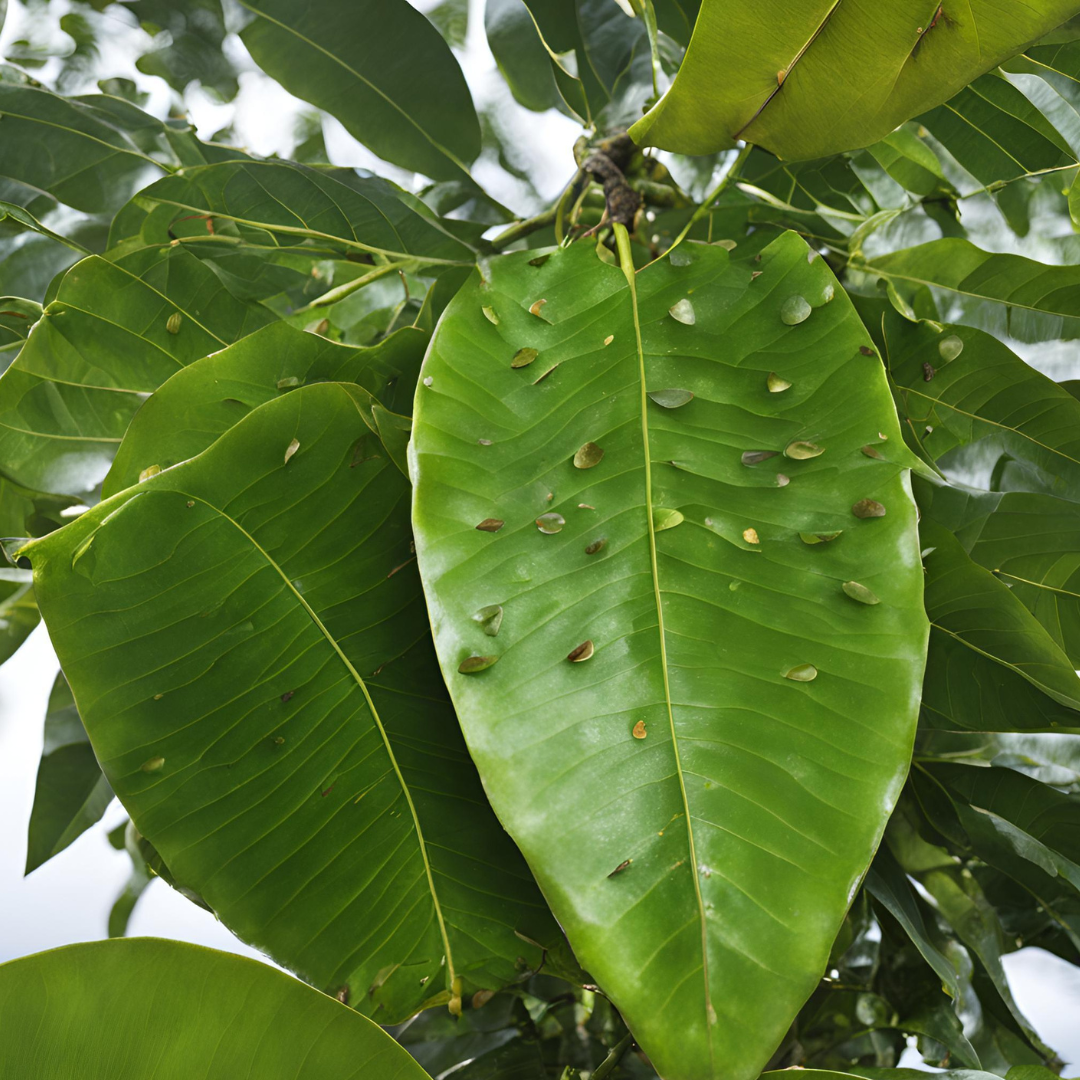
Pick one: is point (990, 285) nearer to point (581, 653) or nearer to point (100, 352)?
point (581, 653)

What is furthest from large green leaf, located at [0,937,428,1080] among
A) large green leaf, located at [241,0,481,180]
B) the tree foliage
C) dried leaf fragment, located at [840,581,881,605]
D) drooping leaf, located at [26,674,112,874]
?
large green leaf, located at [241,0,481,180]

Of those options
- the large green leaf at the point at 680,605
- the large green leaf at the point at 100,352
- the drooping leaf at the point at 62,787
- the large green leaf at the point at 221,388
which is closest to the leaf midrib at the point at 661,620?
the large green leaf at the point at 680,605

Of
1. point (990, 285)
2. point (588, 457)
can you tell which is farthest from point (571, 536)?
point (990, 285)

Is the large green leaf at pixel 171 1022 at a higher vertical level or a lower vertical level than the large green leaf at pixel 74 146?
lower

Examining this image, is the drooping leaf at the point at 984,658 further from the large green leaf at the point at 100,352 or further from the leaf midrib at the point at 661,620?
the large green leaf at the point at 100,352

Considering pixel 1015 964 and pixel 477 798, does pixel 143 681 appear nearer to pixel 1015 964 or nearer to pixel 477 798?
pixel 477 798

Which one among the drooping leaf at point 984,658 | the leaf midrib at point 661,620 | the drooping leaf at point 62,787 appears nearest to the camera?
the leaf midrib at point 661,620
